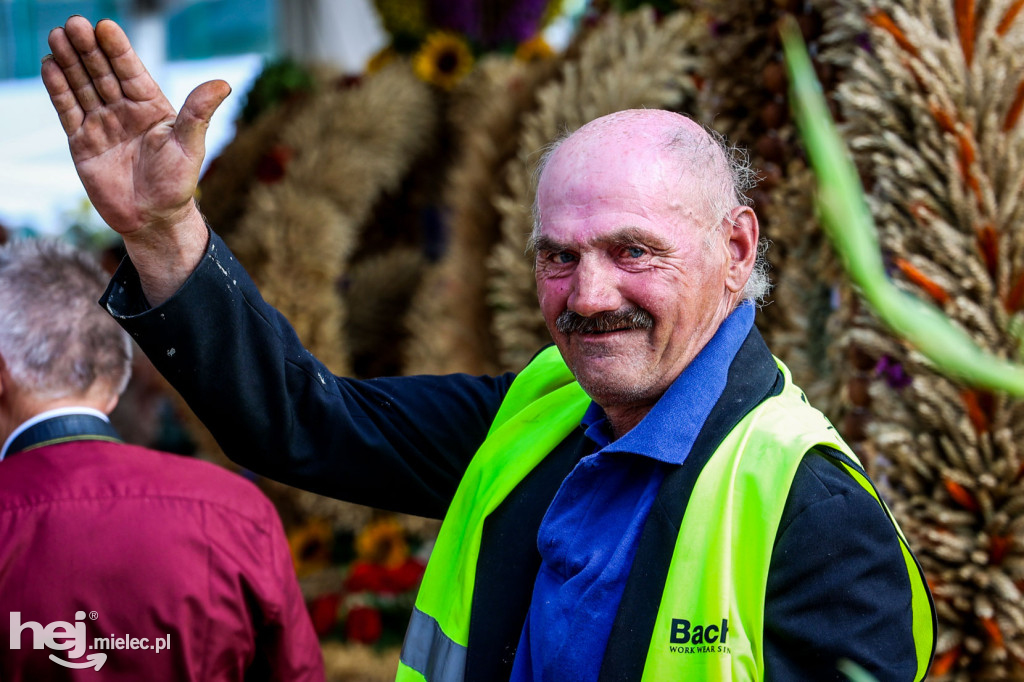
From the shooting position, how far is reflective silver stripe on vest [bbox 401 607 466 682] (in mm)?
1116

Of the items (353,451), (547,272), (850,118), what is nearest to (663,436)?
(547,272)

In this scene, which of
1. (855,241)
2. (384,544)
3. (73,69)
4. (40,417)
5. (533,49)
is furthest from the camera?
(533,49)

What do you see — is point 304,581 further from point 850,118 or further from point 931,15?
point 931,15

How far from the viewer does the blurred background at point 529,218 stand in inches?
57.4

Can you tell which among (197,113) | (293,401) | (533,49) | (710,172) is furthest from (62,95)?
(533,49)

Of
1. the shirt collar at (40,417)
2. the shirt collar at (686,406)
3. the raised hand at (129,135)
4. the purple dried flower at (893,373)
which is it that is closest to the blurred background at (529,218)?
the purple dried flower at (893,373)

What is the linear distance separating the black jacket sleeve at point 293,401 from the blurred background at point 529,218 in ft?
2.01

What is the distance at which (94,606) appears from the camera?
1426 mm

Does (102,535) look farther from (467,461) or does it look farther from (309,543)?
(309,543)

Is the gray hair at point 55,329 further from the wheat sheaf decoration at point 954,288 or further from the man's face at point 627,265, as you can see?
the wheat sheaf decoration at point 954,288

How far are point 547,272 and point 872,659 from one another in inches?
21.4

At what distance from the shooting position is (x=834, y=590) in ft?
2.96

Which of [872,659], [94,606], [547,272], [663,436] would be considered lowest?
[94,606]

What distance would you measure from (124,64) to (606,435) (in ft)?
2.28
